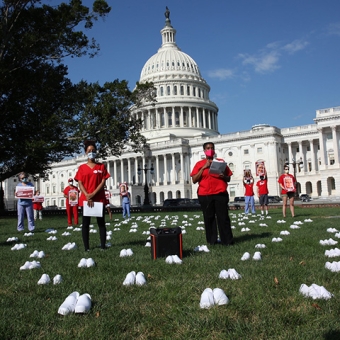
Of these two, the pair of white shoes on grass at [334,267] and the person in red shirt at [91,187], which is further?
the person in red shirt at [91,187]

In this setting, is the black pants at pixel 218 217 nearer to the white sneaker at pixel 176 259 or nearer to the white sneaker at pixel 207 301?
the white sneaker at pixel 176 259

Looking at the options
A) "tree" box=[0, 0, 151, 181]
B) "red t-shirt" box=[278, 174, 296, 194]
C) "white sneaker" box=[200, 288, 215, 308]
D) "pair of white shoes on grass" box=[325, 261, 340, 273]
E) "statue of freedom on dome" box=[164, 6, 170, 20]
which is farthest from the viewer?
"statue of freedom on dome" box=[164, 6, 170, 20]

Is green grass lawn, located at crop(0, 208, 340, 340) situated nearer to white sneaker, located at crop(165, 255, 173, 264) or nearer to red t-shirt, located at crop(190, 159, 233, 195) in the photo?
white sneaker, located at crop(165, 255, 173, 264)

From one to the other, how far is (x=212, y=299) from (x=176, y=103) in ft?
359

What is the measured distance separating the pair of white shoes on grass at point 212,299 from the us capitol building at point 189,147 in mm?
68170

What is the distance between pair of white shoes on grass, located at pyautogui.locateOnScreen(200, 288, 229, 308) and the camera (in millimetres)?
4105

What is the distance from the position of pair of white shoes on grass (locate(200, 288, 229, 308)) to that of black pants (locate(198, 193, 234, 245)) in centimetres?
469

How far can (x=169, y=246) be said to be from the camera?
719 centimetres

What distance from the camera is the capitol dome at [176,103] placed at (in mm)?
111625

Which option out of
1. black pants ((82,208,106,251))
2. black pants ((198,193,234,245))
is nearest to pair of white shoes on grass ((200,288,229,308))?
black pants ((198,193,234,245))

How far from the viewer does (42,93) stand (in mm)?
30125

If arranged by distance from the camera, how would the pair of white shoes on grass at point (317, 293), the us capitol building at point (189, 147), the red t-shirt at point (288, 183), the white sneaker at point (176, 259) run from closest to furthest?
the pair of white shoes on grass at point (317, 293) < the white sneaker at point (176, 259) < the red t-shirt at point (288, 183) < the us capitol building at point (189, 147)

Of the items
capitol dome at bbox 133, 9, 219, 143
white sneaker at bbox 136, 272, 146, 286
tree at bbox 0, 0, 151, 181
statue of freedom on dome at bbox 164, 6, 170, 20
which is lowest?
white sneaker at bbox 136, 272, 146, 286

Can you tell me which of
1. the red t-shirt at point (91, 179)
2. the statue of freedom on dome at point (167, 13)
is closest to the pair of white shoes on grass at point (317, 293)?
the red t-shirt at point (91, 179)
